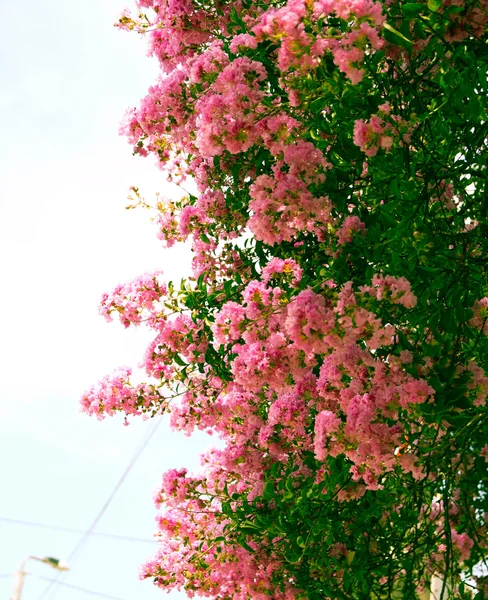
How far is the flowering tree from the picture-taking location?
2771mm

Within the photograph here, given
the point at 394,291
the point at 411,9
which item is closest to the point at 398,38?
the point at 411,9

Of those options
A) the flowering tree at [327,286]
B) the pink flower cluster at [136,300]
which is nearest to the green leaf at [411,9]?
the flowering tree at [327,286]

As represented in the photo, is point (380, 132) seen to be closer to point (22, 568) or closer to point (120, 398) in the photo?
point (120, 398)

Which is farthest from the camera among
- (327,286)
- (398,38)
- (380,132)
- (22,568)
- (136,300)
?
(22,568)

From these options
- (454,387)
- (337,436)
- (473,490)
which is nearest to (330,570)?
(473,490)

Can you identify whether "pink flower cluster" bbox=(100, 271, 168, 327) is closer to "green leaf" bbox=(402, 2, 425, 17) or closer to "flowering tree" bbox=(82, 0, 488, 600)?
"flowering tree" bbox=(82, 0, 488, 600)

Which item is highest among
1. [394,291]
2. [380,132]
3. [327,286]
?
[380,132]

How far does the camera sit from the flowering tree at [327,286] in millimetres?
2771

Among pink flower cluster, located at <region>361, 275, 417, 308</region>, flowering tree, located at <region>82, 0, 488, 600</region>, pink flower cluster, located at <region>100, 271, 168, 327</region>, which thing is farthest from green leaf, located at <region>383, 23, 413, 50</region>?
pink flower cluster, located at <region>100, 271, 168, 327</region>

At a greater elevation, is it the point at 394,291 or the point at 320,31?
the point at 320,31

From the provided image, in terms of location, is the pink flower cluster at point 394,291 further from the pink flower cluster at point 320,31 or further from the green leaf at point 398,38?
the green leaf at point 398,38

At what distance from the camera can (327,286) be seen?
309cm

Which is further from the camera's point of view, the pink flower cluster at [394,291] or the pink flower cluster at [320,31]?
the pink flower cluster at [394,291]

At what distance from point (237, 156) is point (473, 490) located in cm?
212
